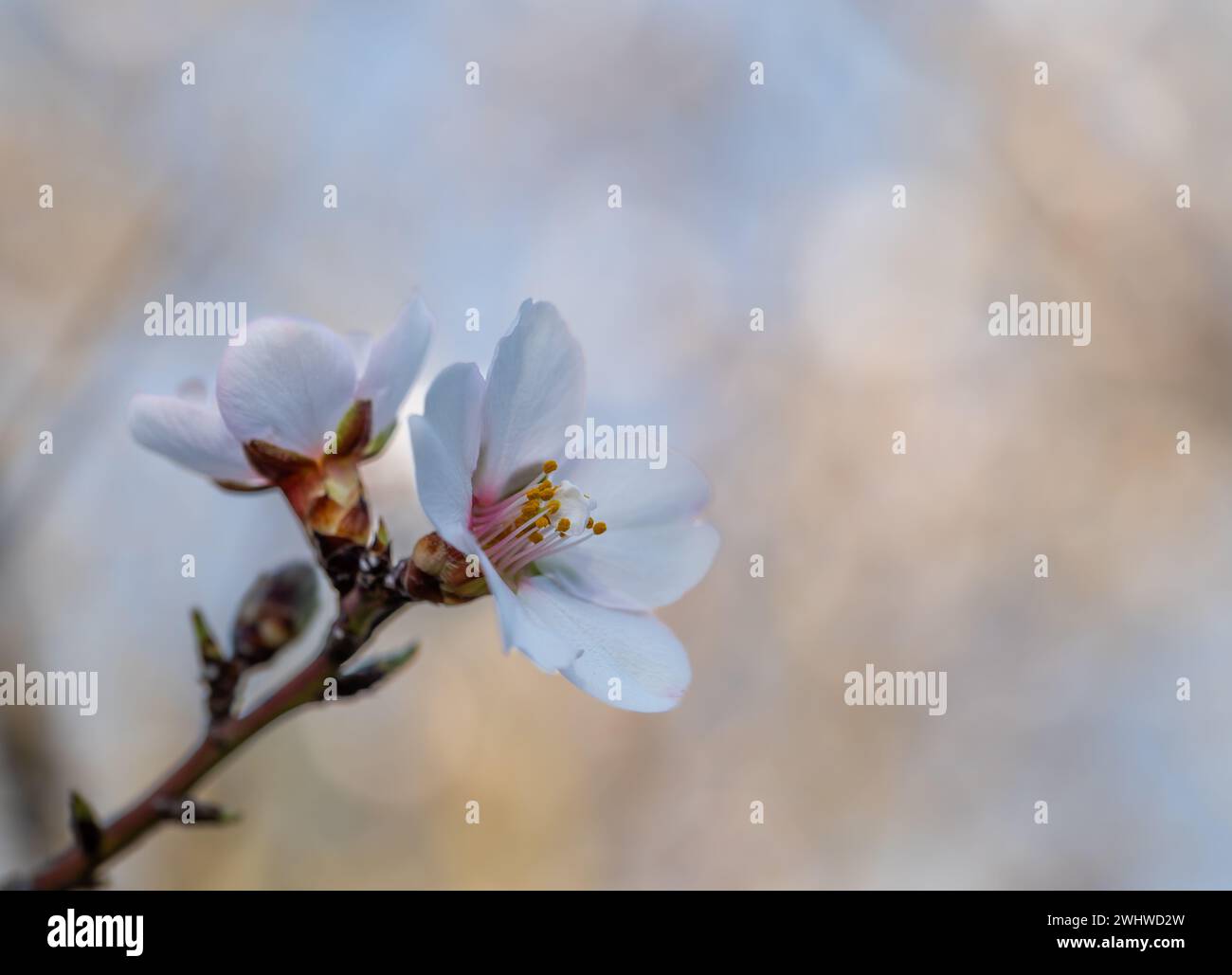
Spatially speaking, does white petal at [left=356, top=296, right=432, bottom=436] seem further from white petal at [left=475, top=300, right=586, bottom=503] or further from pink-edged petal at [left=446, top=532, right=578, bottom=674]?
pink-edged petal at [left=446, top=532, right=578, bottom=674]

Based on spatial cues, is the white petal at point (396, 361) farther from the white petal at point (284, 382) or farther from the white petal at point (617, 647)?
the white petal at point (617, 647)

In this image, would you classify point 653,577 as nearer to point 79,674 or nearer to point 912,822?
point 79,674

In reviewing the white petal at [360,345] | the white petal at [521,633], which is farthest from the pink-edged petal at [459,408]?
the white petal at [360,345]

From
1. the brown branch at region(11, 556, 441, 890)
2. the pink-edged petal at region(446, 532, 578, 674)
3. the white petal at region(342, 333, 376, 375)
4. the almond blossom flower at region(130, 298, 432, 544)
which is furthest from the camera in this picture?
the white petal at region(342, 333, 376, 375)

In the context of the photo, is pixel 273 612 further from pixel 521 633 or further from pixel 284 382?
pixel 521 633

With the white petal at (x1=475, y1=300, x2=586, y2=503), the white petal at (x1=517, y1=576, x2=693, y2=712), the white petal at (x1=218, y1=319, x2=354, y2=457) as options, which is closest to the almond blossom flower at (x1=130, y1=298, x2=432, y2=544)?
the white petal at (x1=218, y1=319, x2=354, y2=457)
